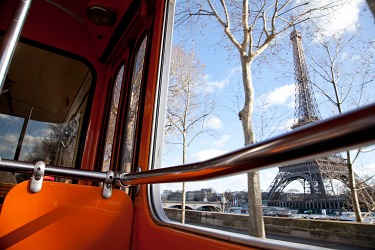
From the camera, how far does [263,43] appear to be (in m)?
6.07

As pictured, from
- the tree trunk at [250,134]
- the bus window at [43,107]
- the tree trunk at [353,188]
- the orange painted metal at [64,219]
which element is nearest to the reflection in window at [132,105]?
the orange painted metal at [64,219]

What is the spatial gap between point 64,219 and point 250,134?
4.82m

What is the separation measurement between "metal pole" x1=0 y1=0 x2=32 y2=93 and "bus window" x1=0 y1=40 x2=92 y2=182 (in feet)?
6.12

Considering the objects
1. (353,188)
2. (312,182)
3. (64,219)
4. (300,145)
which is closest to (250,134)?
(353,188)

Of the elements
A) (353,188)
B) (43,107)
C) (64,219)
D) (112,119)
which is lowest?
(64,219)

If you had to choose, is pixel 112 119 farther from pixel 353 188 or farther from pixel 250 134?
pixel 250 134

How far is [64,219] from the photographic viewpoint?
0.98 meters

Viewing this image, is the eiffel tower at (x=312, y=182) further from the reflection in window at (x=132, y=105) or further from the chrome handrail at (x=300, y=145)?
the reflection in window at (x=132, y=105)

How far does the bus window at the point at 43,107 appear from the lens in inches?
93.5

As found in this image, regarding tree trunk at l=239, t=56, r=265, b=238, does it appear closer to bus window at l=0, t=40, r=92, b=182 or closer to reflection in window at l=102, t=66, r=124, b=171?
reflection in window at l=102, t=66, r=124, b=171

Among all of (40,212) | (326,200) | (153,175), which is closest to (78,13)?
(40,212)

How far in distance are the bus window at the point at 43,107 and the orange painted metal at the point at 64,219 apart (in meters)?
1.43

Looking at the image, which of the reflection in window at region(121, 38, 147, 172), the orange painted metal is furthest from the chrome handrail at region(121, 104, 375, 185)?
the reflection in window at region(121, 38, 147, 172)

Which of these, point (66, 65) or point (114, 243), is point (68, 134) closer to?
point (66, 65)
